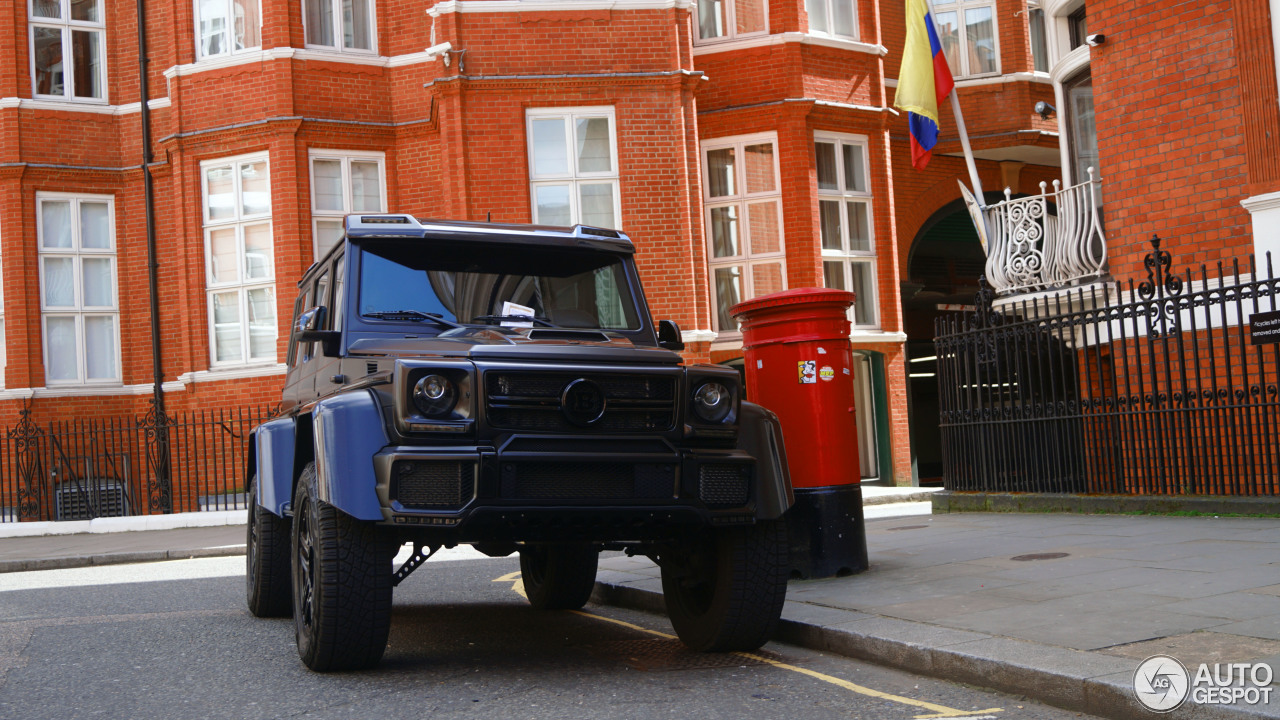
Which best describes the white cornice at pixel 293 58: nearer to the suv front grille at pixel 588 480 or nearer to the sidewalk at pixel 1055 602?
the sidewalk at pixel 1055 602

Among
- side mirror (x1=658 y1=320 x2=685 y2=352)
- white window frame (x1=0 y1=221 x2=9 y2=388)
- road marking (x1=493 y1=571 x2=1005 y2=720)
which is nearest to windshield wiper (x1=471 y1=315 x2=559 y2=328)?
side mirror (x1=658 y1=320 x2=685 y2=352)

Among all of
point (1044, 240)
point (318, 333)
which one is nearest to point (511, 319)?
point (318, 333)

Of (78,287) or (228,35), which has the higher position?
(228,35)

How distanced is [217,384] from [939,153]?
13.0 m

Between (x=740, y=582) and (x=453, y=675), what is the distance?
1463mm

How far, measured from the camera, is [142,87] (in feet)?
64.1

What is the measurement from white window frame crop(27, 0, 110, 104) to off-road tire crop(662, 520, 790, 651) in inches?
685

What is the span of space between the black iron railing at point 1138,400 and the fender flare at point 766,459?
16.6 feet

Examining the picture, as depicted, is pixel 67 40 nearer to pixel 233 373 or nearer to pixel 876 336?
pixel 233 373

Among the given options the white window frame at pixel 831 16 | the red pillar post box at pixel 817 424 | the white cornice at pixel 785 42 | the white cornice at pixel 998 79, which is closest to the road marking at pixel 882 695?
the red pillar post box at pixel 817 424

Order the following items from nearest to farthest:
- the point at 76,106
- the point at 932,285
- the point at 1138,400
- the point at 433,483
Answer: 1. the point at 433,483
2. the point at 1138,400
3. the point at 76,106
4. the point at 932,285

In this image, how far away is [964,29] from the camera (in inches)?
844

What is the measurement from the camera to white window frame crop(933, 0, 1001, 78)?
21328 millimetres

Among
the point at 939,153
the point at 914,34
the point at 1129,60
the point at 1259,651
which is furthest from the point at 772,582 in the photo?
the point at 939,153
